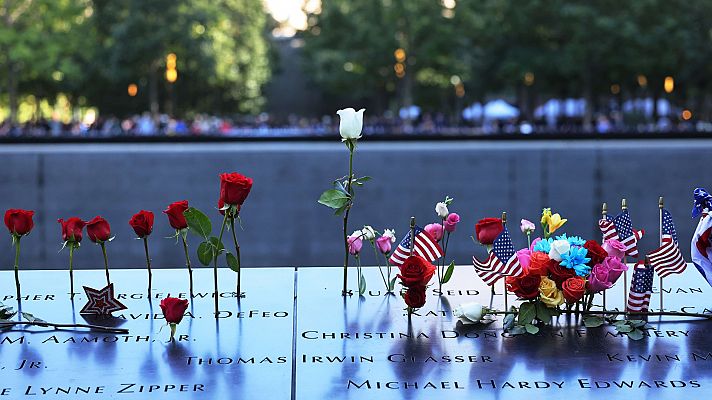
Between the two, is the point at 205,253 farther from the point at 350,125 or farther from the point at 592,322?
the point at 592,322

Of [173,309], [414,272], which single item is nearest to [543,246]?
[414,272]

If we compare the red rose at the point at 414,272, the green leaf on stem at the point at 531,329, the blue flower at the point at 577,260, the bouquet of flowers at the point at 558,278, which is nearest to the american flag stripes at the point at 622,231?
the bouquet of flowers at the point at 558,278

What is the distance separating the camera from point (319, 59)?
5422cm

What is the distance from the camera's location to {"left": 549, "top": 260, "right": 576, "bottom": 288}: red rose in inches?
194

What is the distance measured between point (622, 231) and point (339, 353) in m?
1.68

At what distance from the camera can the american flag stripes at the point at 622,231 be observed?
209 inches

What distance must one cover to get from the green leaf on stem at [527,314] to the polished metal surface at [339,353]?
0.09 m

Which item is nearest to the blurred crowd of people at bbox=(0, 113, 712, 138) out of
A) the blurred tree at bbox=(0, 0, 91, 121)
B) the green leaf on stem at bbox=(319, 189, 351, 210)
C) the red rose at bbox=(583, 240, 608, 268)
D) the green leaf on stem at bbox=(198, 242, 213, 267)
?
the blurred tree at bbox=(0, 0, 91, 121)

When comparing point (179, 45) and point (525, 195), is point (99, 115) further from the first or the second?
point (525, 195)

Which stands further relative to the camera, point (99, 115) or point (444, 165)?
point (99, 115)

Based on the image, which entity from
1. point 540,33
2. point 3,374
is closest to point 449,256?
point 3,374

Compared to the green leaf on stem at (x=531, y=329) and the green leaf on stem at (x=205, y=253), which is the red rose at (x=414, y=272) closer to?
the green leaf on stem at (x=531, y=329)

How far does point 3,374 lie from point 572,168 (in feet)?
53.8

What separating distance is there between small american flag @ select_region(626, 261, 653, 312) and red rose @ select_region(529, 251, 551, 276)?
0.44m
